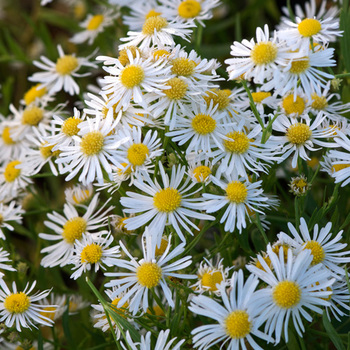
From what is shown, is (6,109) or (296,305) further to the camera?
(6,109)

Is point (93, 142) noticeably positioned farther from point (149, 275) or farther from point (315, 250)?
point (315, 250)

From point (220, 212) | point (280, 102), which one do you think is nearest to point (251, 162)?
point (220, 212)

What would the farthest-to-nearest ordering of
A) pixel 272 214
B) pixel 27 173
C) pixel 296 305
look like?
1. pixel 27 173
2. pixel 272 214
3. pixel 296 305

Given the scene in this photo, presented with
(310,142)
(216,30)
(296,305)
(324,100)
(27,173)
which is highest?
(216,30)

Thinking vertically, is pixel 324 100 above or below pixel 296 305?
above

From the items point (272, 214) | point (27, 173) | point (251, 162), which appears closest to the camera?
point (251, 162)

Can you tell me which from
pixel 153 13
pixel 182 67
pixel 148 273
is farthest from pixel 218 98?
pixel 153 13

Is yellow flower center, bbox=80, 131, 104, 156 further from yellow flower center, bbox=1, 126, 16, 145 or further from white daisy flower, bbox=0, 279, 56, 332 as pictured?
yellow flower center, bbox=1, 126, 16, 145

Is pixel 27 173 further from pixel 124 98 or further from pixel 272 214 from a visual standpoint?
pixel 272 214
